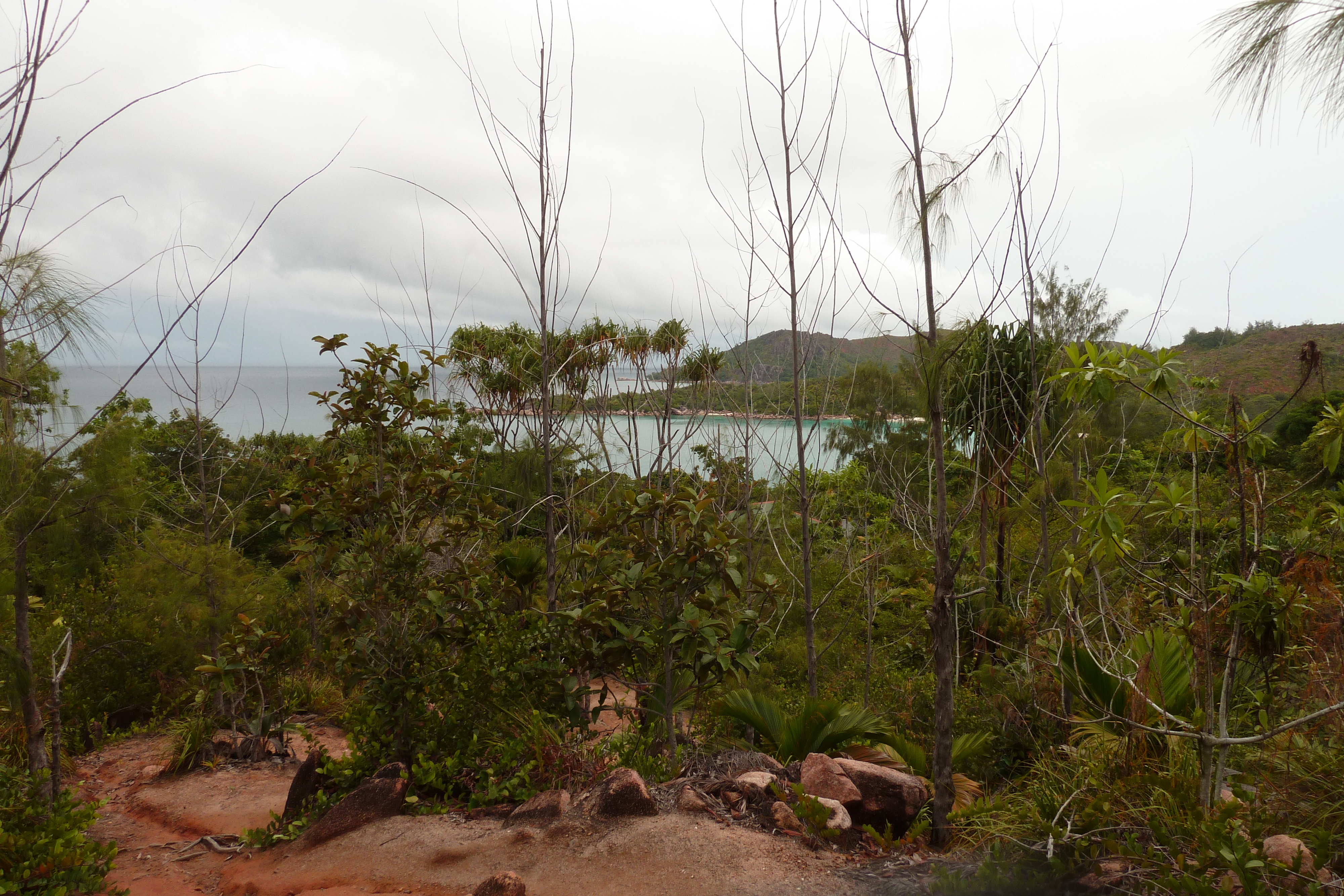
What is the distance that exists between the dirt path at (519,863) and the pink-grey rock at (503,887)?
1.04ft

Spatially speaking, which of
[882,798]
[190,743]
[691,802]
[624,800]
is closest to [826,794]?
[882,798]

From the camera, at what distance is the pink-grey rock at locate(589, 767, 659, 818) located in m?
4.11

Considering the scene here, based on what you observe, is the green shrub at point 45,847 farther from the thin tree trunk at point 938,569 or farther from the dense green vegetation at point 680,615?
the thin tree trunk at point 938,569

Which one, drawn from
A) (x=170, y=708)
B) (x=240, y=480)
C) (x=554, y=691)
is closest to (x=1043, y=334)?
(x=554, y=691)

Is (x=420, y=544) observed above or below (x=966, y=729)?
above

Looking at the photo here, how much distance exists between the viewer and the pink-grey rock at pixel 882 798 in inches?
173

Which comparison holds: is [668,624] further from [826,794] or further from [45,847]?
[45,847]

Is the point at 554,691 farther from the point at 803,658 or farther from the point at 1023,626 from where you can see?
the point at 1023,626

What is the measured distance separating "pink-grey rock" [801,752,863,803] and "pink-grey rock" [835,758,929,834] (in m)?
0.06

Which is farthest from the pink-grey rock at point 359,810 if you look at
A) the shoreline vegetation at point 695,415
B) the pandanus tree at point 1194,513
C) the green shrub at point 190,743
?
the pandanus tree at point 1194,513

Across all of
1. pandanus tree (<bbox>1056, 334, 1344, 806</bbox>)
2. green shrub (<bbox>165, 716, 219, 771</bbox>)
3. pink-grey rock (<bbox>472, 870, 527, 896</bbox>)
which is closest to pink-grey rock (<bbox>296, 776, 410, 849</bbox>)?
pink-grey rock (<bbox>472, 870, 527, 896</bbox>)

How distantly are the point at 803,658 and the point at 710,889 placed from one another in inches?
250

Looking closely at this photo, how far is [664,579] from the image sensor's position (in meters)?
4.74

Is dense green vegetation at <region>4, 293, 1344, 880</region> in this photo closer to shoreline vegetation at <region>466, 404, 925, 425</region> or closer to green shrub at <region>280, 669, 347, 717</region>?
green shrub at <region>280, 669, 347, 717</region>
